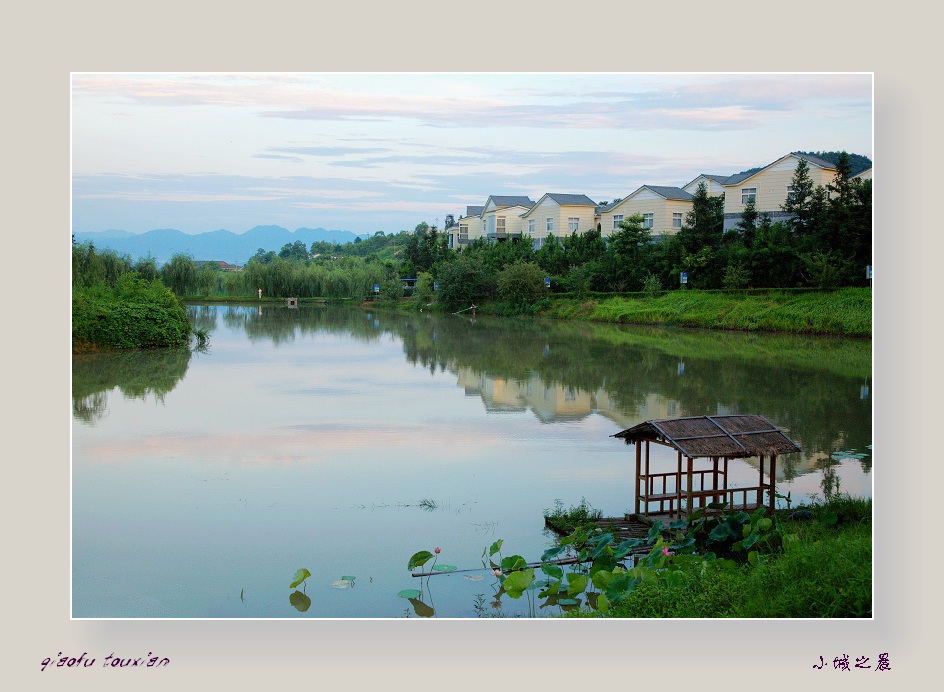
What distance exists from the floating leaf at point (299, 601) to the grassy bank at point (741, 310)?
1498 cm

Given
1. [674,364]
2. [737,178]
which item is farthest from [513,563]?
[737,178]

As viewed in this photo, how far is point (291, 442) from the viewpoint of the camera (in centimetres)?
881

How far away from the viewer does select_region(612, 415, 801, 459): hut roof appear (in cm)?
559

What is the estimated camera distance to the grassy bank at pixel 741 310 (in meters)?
18.7

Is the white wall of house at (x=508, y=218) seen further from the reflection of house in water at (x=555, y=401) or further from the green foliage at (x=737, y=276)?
the reflection of house in water at (x=555, y=401)

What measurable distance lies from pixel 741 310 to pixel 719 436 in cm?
1754

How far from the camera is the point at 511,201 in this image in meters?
39.1

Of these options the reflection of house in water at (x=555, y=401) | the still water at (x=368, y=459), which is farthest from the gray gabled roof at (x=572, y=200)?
the reflection of house in water at (x=555, y=401)

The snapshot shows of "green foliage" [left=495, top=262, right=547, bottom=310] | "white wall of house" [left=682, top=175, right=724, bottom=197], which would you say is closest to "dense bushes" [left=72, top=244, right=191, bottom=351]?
"green foliage" [left=495, top=262, right=547, bottom=310]

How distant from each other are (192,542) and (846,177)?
64.9 feet

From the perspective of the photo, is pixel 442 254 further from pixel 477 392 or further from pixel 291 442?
pixel 291 442

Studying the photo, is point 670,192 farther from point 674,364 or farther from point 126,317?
point 126,317

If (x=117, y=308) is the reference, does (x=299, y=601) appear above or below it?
below

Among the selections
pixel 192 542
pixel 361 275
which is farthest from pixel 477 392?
pixel 361 275
